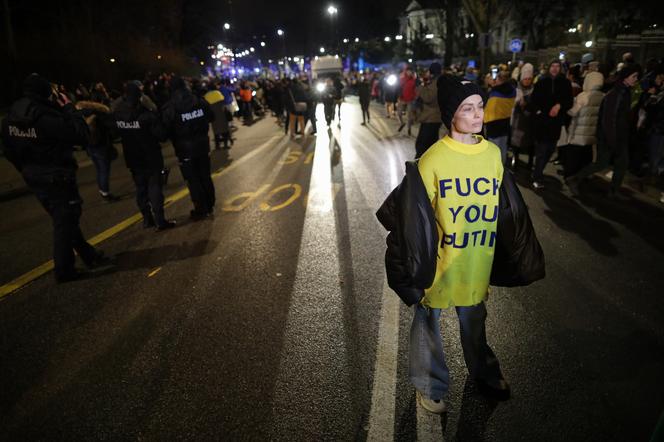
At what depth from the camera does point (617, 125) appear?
6.26m

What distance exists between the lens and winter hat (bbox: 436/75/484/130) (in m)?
2.21

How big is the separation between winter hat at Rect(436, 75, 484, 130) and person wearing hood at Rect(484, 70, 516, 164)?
5.39 meters

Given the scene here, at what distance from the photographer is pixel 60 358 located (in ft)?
11.3

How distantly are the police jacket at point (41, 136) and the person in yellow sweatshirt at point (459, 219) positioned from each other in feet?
12.9

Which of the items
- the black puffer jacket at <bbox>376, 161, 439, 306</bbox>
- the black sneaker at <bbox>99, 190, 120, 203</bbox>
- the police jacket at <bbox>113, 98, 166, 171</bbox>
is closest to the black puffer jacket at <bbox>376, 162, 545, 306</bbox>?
the black puffer jacket at <bbox>376, 161, 439, 306</bbox>

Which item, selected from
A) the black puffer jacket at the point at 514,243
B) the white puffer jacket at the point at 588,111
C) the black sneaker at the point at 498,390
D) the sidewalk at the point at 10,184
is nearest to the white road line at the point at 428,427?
the black sneaker at the point at 498,390

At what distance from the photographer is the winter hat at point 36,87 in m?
4.27

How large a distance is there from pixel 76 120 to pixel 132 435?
3.35 metres

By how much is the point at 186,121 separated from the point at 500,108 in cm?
508

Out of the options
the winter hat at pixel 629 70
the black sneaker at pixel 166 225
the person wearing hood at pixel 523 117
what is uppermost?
the winter hat at pixel 629 70

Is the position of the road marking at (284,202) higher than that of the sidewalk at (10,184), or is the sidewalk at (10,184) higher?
the sidewalk at (10,184)

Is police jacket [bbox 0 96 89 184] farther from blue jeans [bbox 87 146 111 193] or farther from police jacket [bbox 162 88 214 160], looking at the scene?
blue jeans [bbox 87 146 111 193]

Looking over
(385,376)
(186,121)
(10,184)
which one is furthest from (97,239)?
(10,184)

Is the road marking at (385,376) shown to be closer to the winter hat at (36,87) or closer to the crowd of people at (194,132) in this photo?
the crowd of people at (194,132)
